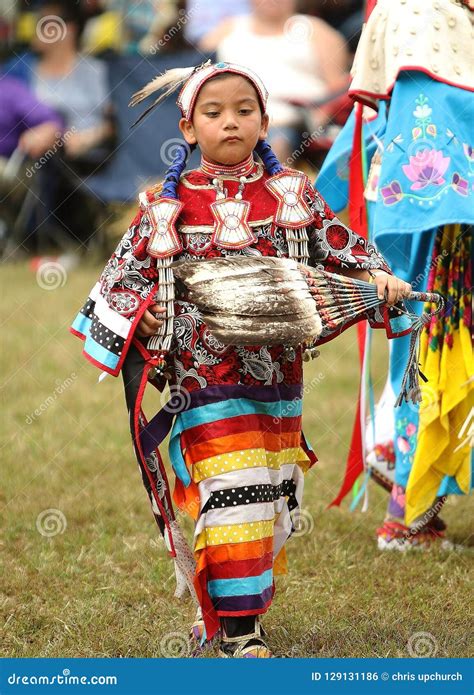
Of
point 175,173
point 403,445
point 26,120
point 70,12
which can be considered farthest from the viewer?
point 70,12

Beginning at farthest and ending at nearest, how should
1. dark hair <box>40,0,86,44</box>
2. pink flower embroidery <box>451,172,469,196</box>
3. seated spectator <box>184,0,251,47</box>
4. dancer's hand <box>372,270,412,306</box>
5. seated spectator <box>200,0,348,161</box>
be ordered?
1. dark hair <box>40,0,86,44</box>
2. seated spectator <box>184,0,251,47</box>
3. seated spectator <box>200,0,348,161</box>
4. pink flower embroidery <box>451,172,469,196</box>
5. dancer's hand <box>372,270,412,306</box>

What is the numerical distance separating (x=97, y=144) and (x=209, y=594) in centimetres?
761

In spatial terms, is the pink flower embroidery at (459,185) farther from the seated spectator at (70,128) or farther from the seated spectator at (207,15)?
the seated spectator at (70,128)

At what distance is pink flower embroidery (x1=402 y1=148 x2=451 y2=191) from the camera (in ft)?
11.8

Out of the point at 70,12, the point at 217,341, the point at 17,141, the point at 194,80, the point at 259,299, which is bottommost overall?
the point at 217,341

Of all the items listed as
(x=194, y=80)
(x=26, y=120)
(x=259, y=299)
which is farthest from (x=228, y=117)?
(x=26, y=120)

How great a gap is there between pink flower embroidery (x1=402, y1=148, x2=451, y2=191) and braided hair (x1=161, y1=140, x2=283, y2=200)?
1.87 feet

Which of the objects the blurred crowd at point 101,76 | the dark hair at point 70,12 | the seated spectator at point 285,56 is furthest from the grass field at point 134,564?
the dark hair at point 70,12

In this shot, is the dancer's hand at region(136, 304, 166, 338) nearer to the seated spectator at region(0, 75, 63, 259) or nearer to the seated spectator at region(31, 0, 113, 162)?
the seated spectator at region(0, 75, 63, 259)

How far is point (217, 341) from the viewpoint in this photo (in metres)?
3.06

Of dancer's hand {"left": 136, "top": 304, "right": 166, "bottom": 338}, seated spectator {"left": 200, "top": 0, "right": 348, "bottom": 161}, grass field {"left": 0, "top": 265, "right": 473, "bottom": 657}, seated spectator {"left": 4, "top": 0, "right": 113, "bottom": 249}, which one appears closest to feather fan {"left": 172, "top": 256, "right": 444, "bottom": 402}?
dancer's hand {"left": 136, "top": 304, "right": 166, "bottom": 338}

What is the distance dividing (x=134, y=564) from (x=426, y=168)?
1515mm

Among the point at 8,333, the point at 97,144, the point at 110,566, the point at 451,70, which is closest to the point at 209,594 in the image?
the point at 110,566

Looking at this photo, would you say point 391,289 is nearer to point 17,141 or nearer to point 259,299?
point 259,299
